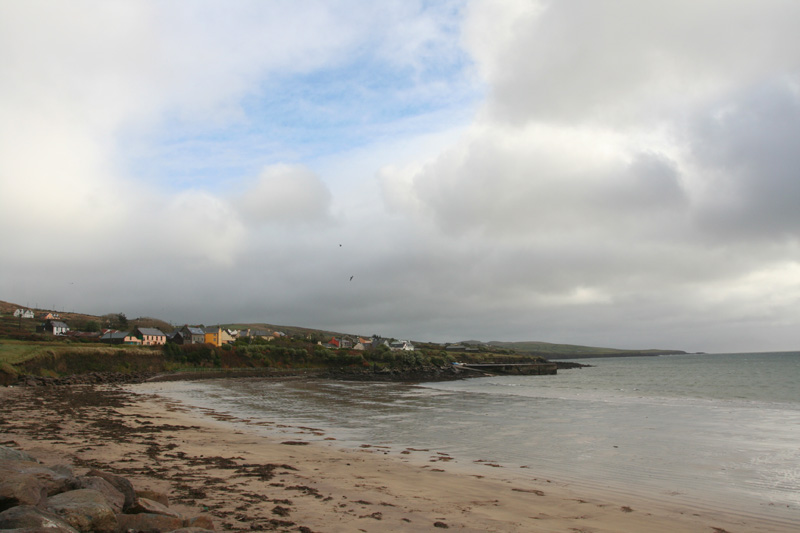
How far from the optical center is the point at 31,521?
5.01 m

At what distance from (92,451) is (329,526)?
8227 millimetres

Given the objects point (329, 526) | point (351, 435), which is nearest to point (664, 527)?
point (329, 526)

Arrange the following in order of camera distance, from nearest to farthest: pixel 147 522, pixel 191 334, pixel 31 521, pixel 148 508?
pixel 31 521 < pixel 147 522 < pixel 148 508 < pixel 191 334

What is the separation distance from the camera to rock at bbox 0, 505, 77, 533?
4.95 m

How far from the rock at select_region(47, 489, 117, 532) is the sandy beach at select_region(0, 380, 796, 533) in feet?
4.68

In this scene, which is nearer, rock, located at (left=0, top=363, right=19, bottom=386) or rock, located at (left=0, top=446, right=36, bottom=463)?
rock, located at (left=0, top=446, right=36, bottom=463)

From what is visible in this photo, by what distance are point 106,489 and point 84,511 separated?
951 mm

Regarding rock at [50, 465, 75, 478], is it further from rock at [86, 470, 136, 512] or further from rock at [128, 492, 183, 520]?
rock at [128, 492, 183, 520]

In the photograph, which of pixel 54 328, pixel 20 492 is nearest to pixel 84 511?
pixel 20 492

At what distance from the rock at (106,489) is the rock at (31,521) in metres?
1.04

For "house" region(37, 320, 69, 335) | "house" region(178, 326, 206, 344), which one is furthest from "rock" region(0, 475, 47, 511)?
"house" region(37, 320, 69, 335)

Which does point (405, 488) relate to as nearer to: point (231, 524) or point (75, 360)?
point (231, 524)

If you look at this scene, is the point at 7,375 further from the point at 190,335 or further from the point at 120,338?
the point at 190,335

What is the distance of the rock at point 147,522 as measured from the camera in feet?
19.3
